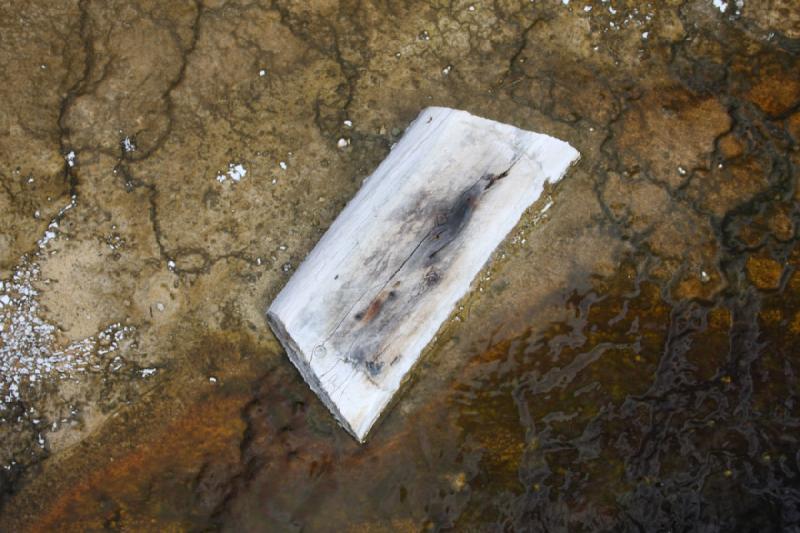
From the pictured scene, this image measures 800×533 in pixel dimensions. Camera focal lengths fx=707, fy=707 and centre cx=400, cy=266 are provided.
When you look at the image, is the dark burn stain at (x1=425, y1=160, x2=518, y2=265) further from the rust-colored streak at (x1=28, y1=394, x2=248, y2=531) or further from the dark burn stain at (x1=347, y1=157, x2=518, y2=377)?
the rust-colored streak at (x1=28, y1=394, x2=248, y2=531)

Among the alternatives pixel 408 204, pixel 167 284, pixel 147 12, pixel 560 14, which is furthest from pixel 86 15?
pixel 560 14

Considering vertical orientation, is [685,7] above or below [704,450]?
above

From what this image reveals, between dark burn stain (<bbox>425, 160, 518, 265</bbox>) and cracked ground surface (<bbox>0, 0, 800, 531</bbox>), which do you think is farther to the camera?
cracked ground surface (<bbox>0, 0, 800, 531</bbox>)

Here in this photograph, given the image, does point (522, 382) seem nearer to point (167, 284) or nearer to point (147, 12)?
point (167, 284)

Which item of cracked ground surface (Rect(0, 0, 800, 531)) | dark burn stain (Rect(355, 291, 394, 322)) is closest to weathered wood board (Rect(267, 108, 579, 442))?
dark burn stain (Rect(355, 291, 394, 322))

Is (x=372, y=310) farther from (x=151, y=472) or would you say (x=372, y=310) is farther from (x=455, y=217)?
(x=151, y=472)
